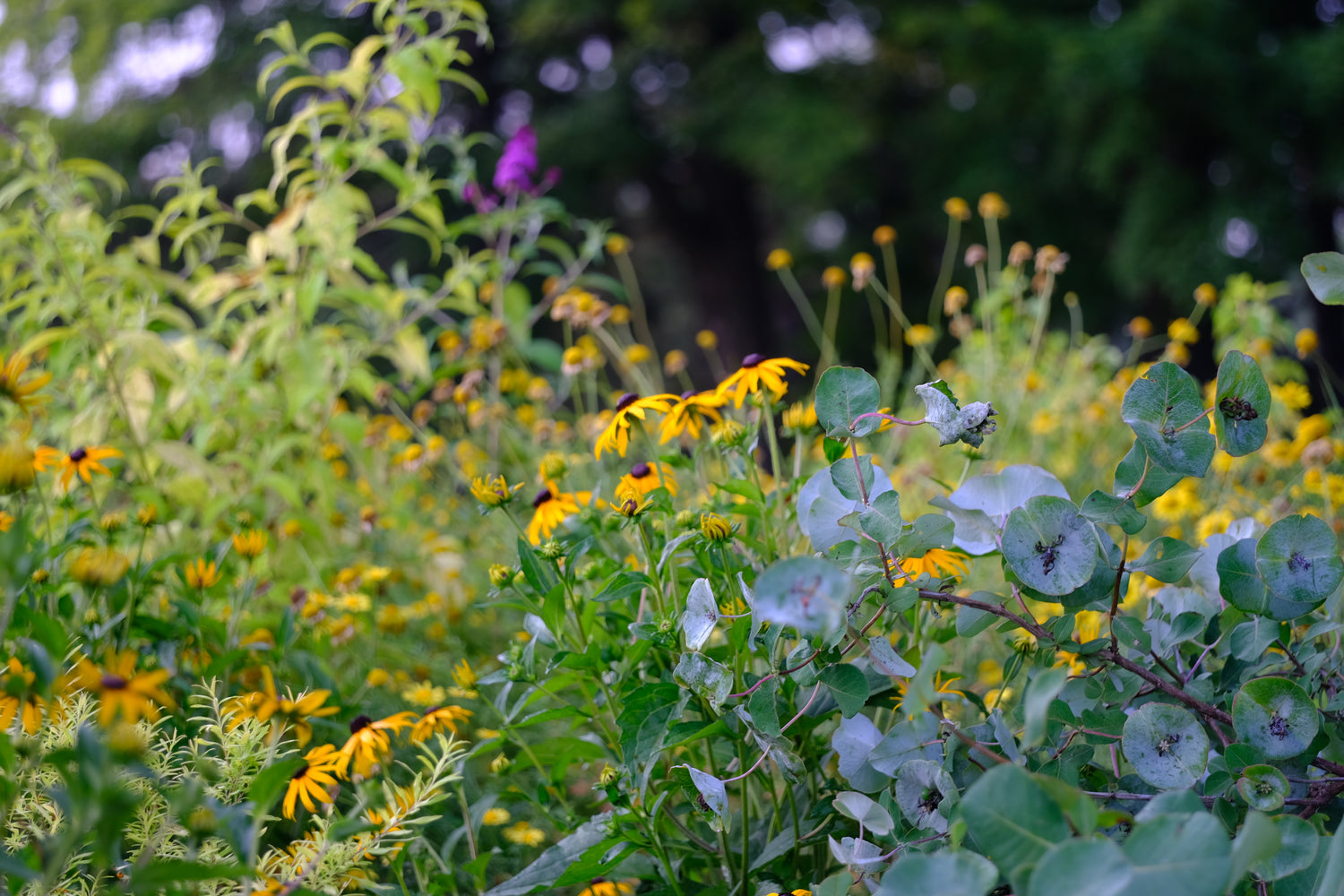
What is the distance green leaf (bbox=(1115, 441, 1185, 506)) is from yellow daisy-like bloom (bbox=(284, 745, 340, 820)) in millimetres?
615

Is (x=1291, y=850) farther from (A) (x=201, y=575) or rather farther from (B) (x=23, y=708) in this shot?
(A) (x=201, y=575)

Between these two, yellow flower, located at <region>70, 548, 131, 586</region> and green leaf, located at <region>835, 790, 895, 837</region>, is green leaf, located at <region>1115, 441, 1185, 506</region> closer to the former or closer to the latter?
green leaf, located at <region>835, 790, 895, 837</region>

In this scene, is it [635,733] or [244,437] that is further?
[244,437]

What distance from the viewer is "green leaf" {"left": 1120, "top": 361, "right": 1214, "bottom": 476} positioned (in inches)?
22.9

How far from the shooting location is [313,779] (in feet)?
2.41

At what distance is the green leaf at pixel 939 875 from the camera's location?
41cm

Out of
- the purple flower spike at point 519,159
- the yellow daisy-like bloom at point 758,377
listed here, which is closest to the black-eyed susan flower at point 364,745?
the yellow daisy-like bloom at point 758,377

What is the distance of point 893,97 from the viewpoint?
569 centimetres

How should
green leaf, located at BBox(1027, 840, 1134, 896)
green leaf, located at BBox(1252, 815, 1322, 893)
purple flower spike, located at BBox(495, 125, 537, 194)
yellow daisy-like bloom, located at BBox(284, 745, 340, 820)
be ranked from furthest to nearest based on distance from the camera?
purple flower spike, located at BBox(495, 125, 537, 194) < yellow daisy-like bloom, located at BBox(284, 745, 340, 820) < green leaf, located at BBox(1252, 815, 1322, 893) < green leaf, located at BBox(1027, 840, 1134, 896)

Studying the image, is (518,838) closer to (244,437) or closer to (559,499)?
(559,499)

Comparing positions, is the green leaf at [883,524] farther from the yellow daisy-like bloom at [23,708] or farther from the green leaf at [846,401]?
the yellow daisy-like bloom at [23,708]

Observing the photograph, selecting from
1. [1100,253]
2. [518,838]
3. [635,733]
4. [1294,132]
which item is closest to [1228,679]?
[635,733]

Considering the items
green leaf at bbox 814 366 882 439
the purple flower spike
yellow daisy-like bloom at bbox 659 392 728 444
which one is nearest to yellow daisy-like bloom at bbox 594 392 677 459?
yellow daisy-like bloom at bbox 659 392 728 444

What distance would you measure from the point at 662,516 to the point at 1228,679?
1.48 feet
